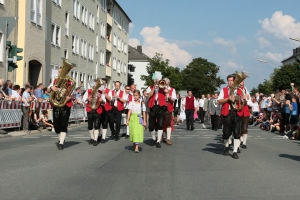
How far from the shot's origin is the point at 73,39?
159 ft

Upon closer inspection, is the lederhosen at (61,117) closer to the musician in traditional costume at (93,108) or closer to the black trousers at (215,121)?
the musician in traditional costume at (93,108)

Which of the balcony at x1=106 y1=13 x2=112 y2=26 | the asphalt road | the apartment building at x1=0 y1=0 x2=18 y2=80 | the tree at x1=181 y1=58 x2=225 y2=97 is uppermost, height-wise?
the balcony at x1=106 y1=13 x2=112 y2=26

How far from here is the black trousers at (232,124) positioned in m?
12.0

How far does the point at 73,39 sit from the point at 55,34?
6.99 metres

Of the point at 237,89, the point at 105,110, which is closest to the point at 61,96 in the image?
the point at 105,110

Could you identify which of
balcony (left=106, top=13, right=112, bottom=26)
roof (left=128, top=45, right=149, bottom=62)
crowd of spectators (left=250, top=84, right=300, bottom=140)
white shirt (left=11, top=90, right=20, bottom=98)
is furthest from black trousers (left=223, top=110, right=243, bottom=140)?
roof (left=128, top=45, right=149, bottom=62)

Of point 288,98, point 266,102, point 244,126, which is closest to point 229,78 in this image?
point 244,126

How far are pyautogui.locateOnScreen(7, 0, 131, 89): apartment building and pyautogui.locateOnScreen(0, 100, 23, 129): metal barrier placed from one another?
2.04 m

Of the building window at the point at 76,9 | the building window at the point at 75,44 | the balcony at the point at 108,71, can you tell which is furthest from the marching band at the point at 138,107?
the balcony at the point at 108,71

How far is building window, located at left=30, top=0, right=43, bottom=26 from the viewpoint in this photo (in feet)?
113

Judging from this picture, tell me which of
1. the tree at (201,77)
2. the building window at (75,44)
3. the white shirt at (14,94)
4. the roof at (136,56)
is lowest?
the white shirt at (14,94)

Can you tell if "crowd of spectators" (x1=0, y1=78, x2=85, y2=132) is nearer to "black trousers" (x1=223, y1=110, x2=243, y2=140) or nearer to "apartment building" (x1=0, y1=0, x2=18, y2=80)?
"apartment building" (x1=0, y1=0, x2=18, y2=80)

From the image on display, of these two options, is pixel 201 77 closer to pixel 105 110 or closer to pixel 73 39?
pixel 73 39

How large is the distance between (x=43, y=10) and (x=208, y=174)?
3033cm
